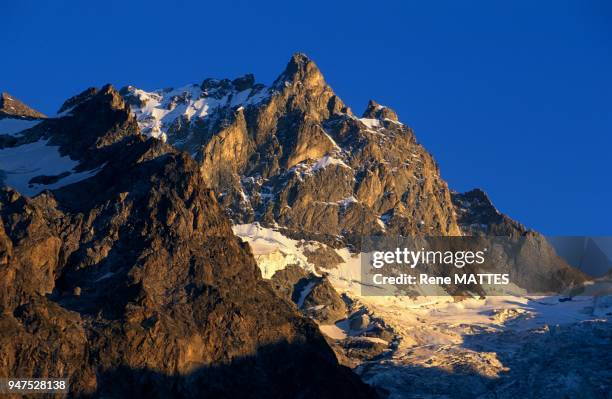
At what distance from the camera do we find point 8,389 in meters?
198

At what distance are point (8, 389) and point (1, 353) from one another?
479cm

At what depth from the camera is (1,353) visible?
200 metres
